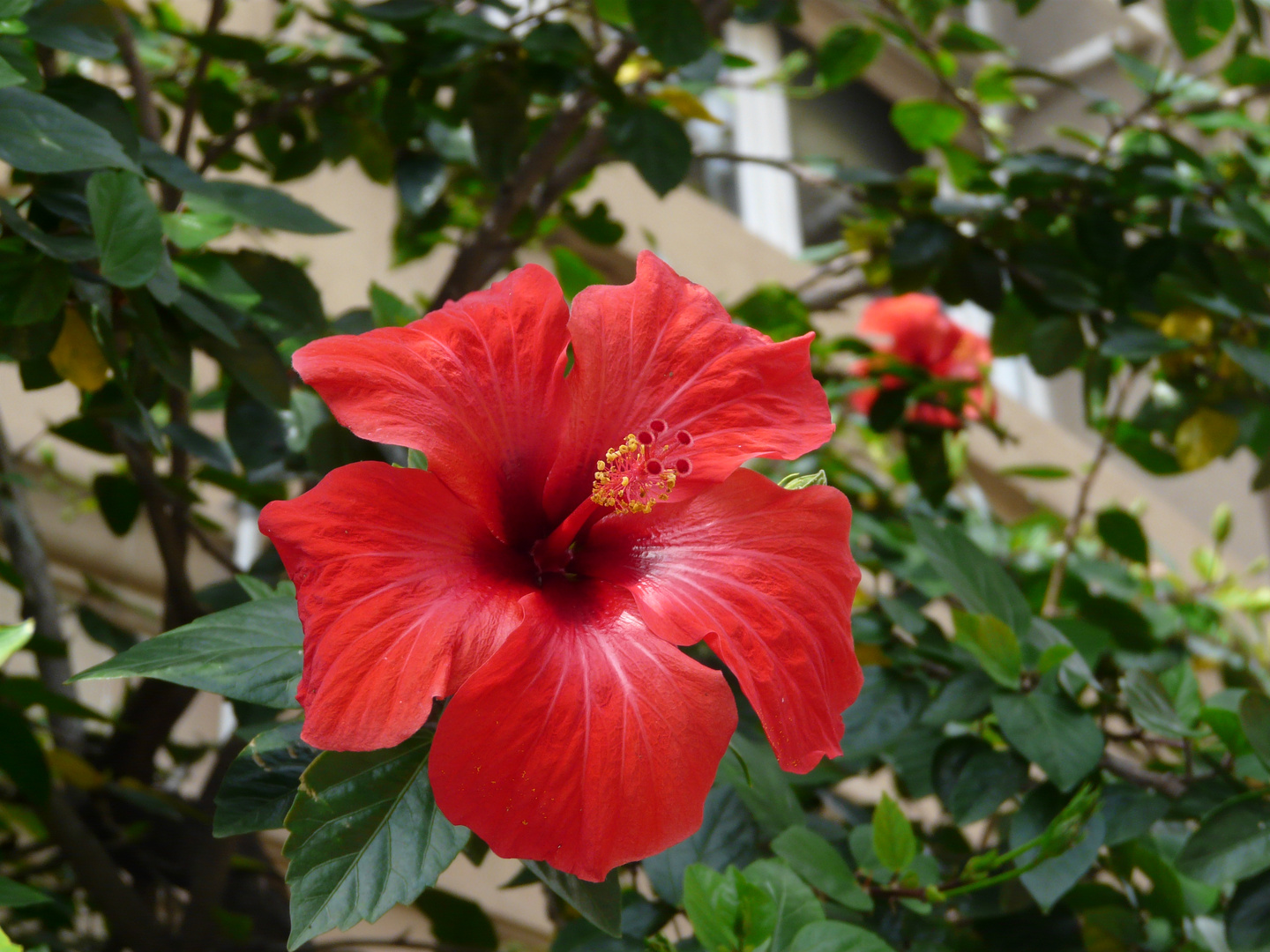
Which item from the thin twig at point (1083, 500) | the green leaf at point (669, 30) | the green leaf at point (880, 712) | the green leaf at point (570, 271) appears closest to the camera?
the green leaf at point (880, 712)

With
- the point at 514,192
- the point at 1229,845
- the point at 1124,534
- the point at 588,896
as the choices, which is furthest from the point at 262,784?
the point at 1124,534

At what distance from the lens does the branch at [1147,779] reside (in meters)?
0.89

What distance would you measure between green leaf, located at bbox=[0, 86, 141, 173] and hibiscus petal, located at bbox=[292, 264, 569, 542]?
A: 0.25 metres

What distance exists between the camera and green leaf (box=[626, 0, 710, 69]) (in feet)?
3.63

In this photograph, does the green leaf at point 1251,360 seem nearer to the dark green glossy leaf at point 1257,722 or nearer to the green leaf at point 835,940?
the dark green glossy leaf at point 1257,722

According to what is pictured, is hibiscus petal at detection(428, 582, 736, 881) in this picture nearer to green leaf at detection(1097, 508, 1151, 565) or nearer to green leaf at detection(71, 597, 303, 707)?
green leaf at detection(71, 597, 303, 707)

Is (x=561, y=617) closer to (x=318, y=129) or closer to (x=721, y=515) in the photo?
(x=721, y=515)

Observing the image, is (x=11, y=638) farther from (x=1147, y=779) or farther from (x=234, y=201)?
(x=1147, y=779)

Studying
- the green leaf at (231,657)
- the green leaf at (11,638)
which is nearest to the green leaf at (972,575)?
the green leaf at (231,657)

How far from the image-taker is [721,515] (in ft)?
2.10

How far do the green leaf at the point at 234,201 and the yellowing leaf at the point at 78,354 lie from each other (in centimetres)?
13

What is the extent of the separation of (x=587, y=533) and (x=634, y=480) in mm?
74

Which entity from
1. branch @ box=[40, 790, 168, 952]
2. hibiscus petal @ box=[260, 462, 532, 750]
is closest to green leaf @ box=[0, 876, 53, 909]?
hibiscus petal @ box=[260, 462, 532, 750]

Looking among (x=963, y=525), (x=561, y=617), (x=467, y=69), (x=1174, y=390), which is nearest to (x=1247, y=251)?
(x=1174, y=390)
